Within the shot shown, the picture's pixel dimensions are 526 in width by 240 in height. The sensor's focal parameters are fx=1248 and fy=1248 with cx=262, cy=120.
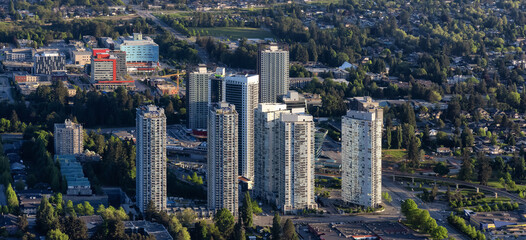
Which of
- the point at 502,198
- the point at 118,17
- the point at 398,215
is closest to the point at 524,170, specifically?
the point at 502,198

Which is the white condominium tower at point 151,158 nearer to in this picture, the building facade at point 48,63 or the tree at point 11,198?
the tree at point 11,198

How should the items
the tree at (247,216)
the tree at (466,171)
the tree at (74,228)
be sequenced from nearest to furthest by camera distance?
the tree at (74,228), the tree at (247,216), the tree at (466,171)

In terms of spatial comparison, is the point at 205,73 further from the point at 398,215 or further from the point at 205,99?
the point at 398,215

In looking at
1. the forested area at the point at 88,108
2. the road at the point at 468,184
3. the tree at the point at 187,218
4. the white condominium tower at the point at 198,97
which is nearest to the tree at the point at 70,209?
the tree at the point at 187,218

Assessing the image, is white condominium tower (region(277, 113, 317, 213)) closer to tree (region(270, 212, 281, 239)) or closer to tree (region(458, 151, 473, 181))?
tree (region(270, 212, 281, 239))

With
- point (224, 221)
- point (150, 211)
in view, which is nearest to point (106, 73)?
point (150, 211)
